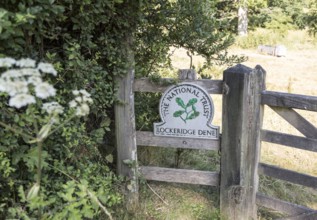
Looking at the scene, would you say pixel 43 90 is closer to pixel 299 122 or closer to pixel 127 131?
pixel 127 131

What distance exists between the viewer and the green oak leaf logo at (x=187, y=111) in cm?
326

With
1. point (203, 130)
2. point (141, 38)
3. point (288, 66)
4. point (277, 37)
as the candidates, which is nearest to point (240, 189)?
point (203, 130)

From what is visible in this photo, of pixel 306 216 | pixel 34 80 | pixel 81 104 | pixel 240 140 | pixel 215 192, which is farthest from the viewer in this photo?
pixel 215 192

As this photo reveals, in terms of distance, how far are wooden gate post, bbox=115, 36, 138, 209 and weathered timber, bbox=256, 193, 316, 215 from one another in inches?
45.0

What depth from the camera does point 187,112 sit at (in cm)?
329

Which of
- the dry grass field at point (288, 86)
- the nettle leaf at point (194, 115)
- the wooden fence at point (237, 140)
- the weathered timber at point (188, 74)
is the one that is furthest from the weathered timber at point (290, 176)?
the dry grass field at point (288, 86)

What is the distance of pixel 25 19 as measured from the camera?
1.95m

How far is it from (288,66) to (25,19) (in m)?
12.3

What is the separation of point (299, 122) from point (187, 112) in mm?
909

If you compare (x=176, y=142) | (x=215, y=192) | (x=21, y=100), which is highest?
(x=21, y=100)

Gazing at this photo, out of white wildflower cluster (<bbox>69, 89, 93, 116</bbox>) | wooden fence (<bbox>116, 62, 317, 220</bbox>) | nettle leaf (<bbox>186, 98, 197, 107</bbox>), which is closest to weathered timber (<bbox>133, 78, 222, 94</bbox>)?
wooden fence (<bbox>116, 62, 317, 220</bbox>)

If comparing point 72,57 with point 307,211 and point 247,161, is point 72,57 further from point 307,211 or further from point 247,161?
point 307,211

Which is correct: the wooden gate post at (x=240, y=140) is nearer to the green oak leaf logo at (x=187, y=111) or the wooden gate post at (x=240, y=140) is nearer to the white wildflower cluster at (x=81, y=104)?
the green oak leaf logo at (x=187, y=111)

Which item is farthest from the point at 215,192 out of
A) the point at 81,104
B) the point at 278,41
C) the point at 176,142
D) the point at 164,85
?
the point at 278,41
